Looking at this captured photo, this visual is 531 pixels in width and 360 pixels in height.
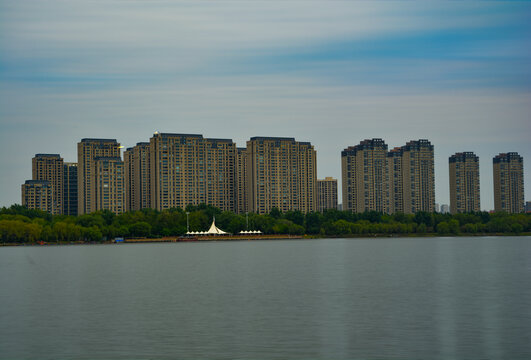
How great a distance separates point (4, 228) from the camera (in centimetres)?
14562

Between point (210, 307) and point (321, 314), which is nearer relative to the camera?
point (321, 314)

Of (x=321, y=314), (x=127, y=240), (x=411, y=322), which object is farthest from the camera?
(x=127, y=240)

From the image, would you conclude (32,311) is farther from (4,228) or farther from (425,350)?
(4,228)

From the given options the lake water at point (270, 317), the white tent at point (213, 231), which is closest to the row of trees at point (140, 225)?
the white tent at point (213, 231)

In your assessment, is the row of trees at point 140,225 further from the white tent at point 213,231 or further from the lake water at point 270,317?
the lake water at point 270,317

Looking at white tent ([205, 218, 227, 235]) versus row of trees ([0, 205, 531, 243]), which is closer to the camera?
row of trees ([0, 205, 531, 243])

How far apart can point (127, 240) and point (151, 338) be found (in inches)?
5865

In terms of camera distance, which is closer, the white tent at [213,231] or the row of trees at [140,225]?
the row of trees at [140,225]

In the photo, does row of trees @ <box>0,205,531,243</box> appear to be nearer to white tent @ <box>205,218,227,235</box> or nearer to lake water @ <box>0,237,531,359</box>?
white tent @ <box>205,218,227,235</box>

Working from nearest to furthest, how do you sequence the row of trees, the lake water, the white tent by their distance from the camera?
1. the lake water
2. the row of trees
3. the white tent

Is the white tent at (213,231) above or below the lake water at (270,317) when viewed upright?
above

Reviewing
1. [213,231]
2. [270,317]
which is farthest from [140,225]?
[270,317]

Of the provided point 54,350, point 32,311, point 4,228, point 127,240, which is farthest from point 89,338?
point 127,240

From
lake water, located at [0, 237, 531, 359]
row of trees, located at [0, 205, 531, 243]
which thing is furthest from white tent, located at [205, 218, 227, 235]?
lake water, located at [0, 237, 531, 359]
